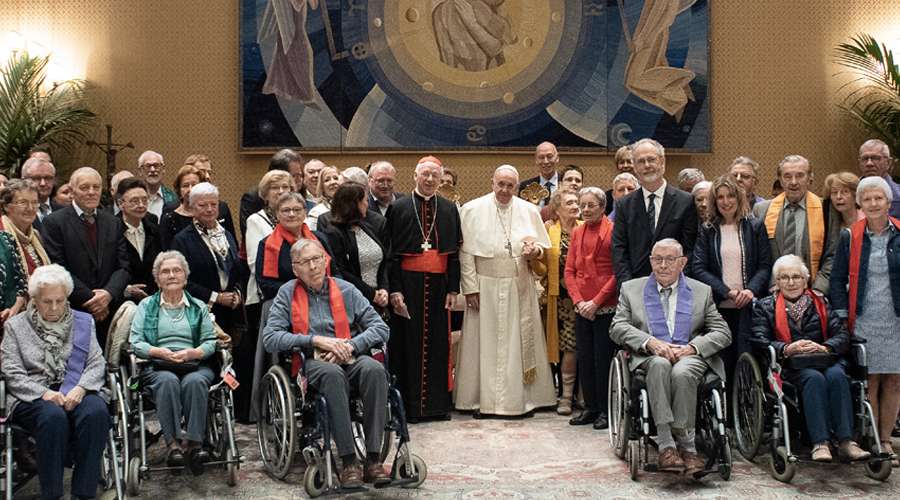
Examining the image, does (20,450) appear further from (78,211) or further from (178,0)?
(178,0)

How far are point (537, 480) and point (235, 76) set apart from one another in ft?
17.6

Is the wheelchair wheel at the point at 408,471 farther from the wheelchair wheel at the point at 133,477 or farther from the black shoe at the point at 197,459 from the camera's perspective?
the wheelchair wheel at the point at 133,477

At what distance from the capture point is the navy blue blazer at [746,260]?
5.64 metres

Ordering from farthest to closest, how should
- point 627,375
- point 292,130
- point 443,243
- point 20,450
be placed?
point 292,130 < point 443,243 < point 627,375 < point 20,450

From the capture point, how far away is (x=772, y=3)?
30.1 ft

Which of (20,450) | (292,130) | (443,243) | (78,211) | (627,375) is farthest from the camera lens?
(292,130)

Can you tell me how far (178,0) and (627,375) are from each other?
5970mm

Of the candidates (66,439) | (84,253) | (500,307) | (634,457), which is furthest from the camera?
(500,307)

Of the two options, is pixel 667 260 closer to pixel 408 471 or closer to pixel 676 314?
pixel 676 314

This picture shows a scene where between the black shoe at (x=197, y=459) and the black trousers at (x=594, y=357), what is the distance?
8.13 ft

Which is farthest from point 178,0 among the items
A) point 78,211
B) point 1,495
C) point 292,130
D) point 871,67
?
point 871,67

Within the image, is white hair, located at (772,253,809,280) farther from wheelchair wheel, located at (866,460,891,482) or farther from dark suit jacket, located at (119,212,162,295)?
dark suit jacket, located at (119,212,162,295)

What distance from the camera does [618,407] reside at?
17.9 ft

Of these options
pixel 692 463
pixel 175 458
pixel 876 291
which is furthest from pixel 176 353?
pixel 876 291
